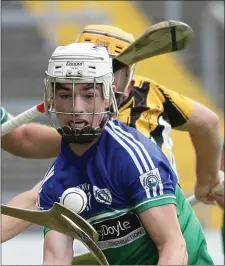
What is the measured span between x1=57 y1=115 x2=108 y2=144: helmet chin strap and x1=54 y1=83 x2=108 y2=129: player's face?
0.01 metres

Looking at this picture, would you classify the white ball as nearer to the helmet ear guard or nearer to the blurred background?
the helmet ear guard

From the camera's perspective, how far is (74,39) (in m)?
7.81

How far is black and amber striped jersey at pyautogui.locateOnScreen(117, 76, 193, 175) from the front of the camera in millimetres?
3490

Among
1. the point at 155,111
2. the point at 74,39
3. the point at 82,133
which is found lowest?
the point at 74,39

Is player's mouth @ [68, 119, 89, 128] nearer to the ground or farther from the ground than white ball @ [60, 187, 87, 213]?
farther from the ground

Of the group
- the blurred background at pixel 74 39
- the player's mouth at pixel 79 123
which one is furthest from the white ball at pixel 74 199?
the blurred background at pixel 74 39

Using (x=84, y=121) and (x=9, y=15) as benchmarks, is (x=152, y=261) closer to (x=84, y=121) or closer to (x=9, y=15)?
(x=84, y=121)

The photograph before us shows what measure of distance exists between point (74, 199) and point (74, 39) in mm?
5219

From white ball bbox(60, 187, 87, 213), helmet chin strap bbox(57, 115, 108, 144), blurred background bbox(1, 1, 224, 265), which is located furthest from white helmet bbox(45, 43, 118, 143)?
blurred background bbox(1, 1, 224, 265)

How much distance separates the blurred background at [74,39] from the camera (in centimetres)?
763

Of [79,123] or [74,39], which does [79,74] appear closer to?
[79,123]

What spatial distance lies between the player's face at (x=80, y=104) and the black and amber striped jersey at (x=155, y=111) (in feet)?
2.25

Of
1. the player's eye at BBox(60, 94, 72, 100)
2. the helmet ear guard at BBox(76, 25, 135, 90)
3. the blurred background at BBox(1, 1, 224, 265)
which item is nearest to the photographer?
the player's eye at BBox(60, 94, 72, 100)

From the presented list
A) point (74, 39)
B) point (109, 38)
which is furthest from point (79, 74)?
point (74, 39)
